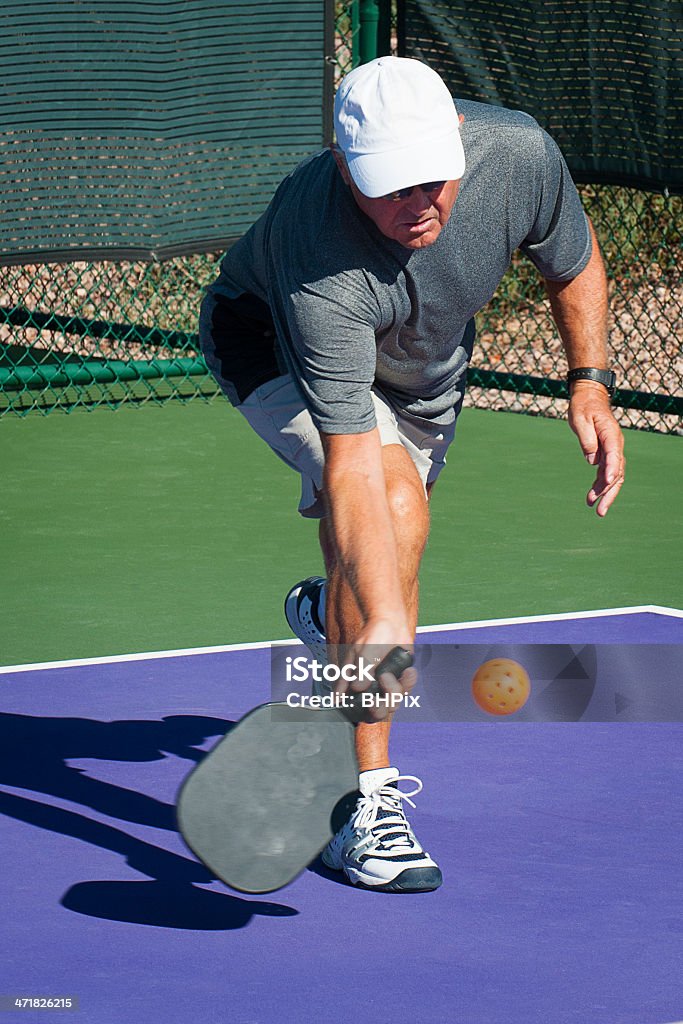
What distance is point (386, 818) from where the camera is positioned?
3861 millimetres

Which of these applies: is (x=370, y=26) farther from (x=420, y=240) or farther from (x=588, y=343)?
(x=420, y=240)

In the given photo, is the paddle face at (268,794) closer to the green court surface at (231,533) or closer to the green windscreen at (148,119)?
the green court surface at (231,533)

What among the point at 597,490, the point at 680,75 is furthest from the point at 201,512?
the point at 597,490

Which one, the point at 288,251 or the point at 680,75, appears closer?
the point at 288,251

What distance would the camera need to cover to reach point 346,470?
3.56 m

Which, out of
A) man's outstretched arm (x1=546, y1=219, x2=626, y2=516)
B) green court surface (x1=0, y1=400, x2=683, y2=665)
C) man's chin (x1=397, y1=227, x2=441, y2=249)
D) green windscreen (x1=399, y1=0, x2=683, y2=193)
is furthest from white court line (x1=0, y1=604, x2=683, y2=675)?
green windscreen (x1=399, y1=0, x2=683, y2=193)

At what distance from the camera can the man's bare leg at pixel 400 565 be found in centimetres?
377

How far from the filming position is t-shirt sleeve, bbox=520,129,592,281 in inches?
156

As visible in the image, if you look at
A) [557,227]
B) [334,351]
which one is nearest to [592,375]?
[557,227]

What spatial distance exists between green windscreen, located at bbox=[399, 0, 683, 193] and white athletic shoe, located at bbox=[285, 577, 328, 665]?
457 cm

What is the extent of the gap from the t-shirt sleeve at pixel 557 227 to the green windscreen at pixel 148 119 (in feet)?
15.5

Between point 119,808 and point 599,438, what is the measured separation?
4.35 ft

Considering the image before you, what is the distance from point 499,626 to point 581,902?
6.70ft

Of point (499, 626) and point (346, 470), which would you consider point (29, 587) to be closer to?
point (499, 626)
